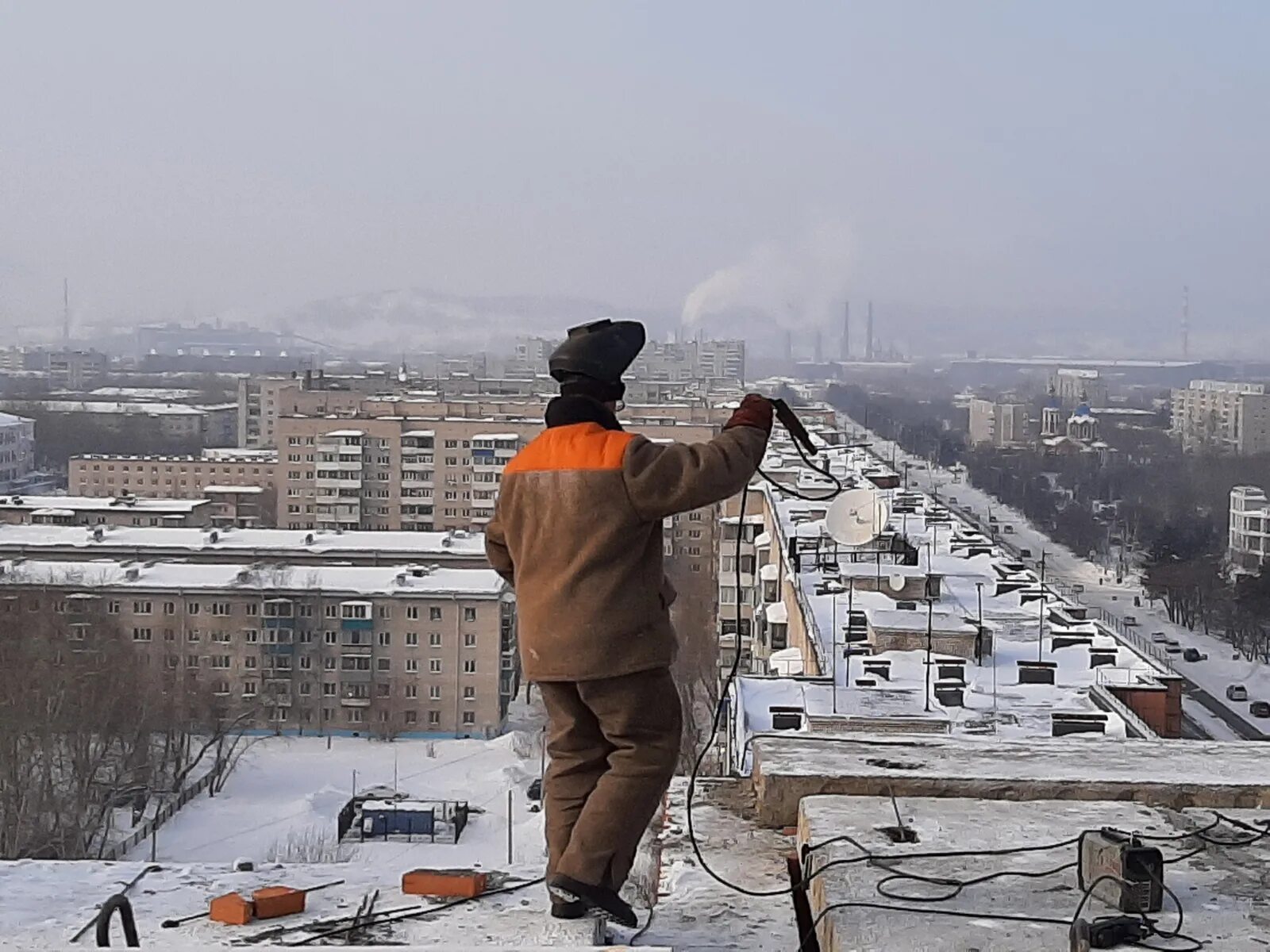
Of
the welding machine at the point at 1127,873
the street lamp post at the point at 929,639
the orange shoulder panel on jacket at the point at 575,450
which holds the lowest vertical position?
the street lamp post at the point at 929,639

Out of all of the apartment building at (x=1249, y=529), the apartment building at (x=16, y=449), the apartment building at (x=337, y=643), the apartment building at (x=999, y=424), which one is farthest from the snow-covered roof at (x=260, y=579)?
the apartment building at (x=999, y=424)

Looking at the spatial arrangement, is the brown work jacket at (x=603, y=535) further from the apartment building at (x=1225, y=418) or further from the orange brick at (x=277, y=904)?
the apartment building at (x=1225, y=418)

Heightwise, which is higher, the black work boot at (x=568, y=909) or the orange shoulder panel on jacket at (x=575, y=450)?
the orange shoulder panel on jacket at (x=575, y=450)

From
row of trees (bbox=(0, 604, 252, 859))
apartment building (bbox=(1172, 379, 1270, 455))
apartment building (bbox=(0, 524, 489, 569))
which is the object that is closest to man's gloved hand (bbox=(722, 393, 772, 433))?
row of trees (bbox=(0, 604, 252, 859))

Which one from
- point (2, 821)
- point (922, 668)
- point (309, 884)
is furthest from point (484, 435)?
point (309, 884)

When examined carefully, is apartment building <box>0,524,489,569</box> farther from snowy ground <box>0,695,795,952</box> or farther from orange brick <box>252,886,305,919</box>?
orange brick <box>252,886,305,919</box>

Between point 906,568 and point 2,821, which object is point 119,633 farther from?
point 906,568
